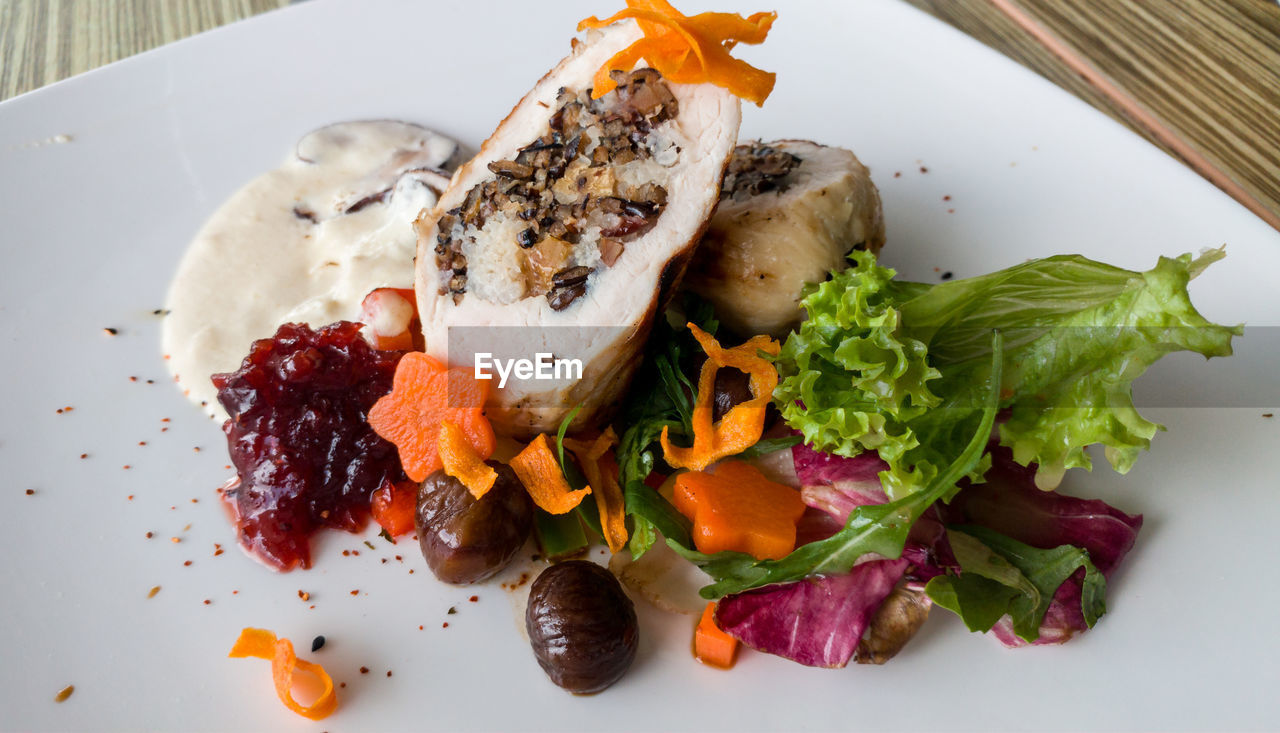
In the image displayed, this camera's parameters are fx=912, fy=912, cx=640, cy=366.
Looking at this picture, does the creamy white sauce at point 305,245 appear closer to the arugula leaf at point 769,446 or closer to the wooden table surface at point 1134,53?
the arugula leaf at point 769,446

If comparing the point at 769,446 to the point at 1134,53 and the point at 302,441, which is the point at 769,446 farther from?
the point at 1134,53

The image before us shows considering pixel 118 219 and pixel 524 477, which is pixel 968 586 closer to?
pixel 524 477

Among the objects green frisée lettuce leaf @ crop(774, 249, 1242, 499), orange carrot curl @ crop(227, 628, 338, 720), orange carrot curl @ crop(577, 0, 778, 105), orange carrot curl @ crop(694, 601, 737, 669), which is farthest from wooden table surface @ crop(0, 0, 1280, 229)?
orange carrot curl @ crop(227, 628, 338, 720)

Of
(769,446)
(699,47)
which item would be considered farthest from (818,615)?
(699,47)

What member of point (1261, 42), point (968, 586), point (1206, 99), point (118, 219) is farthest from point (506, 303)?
point (1261, 42)

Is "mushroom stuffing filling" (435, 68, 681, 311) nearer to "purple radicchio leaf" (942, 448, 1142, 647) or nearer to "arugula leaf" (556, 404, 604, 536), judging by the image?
"arugula leaf" (556, 404, 604, 536)

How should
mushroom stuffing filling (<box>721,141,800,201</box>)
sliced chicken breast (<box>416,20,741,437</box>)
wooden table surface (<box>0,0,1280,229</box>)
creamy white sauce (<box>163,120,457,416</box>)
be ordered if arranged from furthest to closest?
wooden table surface (<box>0,0,1280,229</box>)
creamy white sauce (<box>163,120,457,416</box>)
mushroom stuffing filling (<box>721,141,800,201</box>)
sliced chicken breast (<box>416,20,741,437</box>)
